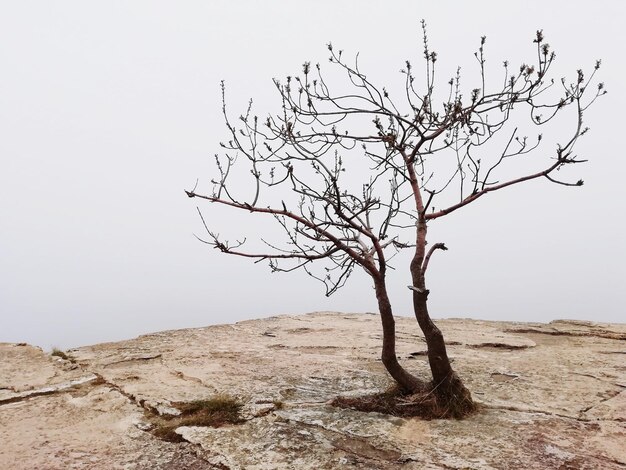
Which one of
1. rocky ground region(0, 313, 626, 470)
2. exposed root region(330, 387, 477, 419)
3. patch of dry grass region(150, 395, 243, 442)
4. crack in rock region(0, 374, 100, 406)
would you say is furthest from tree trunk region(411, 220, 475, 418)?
crack in rock region(0, 374, 100, 406)

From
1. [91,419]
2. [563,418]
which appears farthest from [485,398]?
[91,419]

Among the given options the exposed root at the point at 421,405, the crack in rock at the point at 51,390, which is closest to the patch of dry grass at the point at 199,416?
the exposed root at the point at 421,405

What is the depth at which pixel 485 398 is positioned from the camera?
16.4 feet

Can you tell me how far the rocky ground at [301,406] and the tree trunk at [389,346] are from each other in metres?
0.55

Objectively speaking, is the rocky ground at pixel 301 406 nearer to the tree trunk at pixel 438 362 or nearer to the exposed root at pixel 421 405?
the exposed root at pixel 421 405

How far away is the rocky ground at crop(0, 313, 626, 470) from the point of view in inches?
144

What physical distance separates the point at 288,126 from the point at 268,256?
1.28 m

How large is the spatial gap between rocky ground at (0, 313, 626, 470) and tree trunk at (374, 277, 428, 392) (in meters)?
0.55

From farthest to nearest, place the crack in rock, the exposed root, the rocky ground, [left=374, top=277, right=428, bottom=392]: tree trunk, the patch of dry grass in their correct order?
the crack in rock
[left=374, top=277, right=428, bottom=392]: tree trunk
the exposed root
the patch of dry grass
the rocky ground

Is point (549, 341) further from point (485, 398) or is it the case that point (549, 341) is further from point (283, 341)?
point (283, 341)

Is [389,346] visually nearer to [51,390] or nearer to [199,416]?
[199,416]

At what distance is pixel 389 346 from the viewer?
4.77 metres

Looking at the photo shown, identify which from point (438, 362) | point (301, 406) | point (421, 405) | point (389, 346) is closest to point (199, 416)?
point (301, 406)

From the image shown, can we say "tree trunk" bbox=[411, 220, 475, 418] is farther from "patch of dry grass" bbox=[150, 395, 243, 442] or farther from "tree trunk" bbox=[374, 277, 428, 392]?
"patch of dry grass" bbox=[150, 395, 243, 442]
